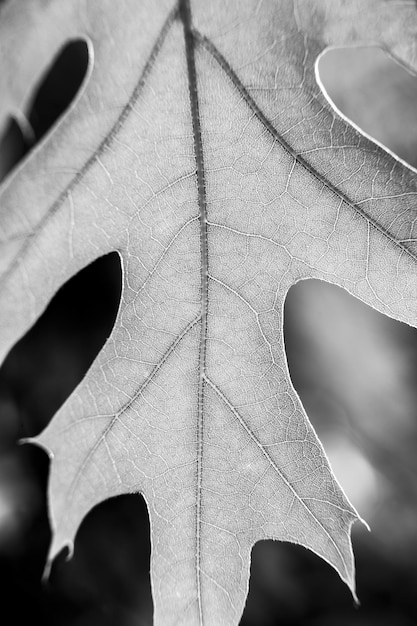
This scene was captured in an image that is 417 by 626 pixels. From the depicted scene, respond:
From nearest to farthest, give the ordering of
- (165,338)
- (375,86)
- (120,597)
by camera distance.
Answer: (165,338) < (375,86) < (120,597)

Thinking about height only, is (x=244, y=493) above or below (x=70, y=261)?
below

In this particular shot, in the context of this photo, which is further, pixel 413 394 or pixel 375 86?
pixel 413 394

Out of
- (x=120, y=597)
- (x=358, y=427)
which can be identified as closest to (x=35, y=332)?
(x=120, y=597)

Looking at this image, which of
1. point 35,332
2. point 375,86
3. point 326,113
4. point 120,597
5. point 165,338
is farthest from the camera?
point 120,597

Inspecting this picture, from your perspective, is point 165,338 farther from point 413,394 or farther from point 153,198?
point 413,394
